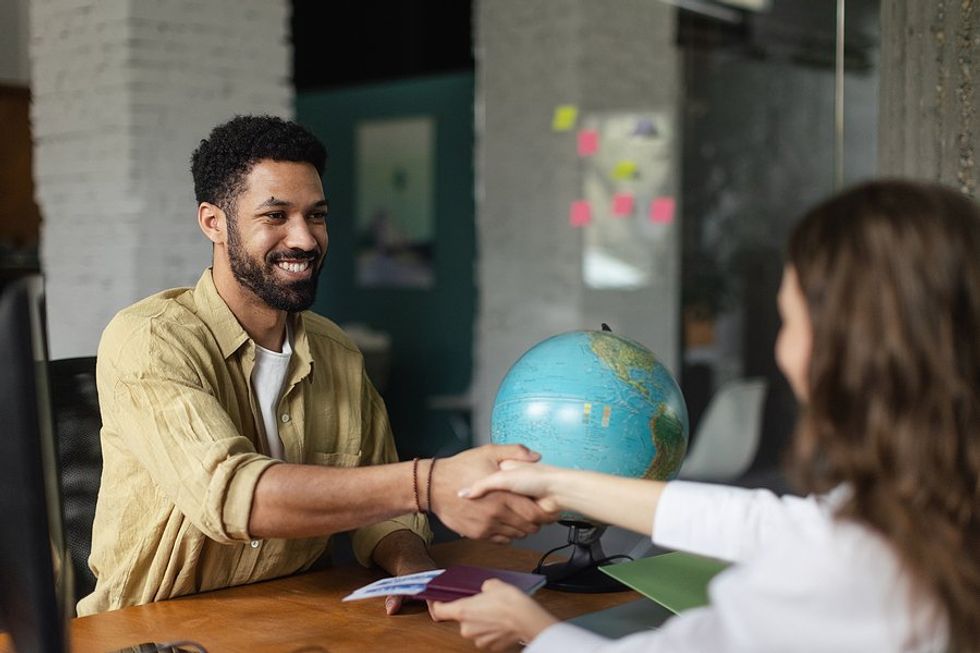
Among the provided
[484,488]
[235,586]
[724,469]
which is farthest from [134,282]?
[724,469]

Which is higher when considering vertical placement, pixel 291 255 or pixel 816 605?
pixel 291 255

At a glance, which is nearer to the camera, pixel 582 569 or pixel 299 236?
pixel 582 569

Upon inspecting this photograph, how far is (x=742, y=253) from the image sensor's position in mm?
6039

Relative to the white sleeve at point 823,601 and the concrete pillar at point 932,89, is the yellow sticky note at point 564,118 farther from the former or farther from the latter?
the white sleeve at point 823,601

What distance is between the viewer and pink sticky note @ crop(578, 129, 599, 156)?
545 centimetres

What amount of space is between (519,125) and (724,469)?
212cm

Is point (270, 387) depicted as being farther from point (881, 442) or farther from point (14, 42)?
point (14, 42)

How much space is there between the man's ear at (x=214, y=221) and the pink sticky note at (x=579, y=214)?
3.47m

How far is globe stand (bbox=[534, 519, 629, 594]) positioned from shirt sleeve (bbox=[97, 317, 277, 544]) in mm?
547

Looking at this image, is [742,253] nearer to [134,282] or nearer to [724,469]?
[724,469]

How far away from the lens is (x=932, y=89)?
304 cm

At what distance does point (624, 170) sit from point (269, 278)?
377 cm

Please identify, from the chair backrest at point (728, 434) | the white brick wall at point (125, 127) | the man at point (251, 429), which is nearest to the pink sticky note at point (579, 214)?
the chair backrest at point (728, 434)

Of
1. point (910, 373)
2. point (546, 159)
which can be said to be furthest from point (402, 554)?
point (546, 159)
